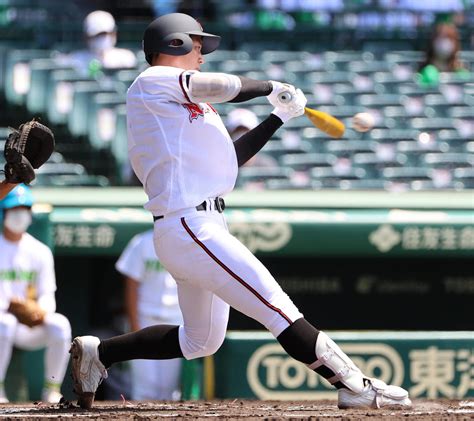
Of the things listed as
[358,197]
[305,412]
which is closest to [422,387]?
[358,197]

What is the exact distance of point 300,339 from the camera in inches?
175

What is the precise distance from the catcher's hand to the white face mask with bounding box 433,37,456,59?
477 cm

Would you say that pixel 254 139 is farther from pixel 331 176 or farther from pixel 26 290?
pixel 331 176

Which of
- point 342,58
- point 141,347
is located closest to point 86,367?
point 141,347

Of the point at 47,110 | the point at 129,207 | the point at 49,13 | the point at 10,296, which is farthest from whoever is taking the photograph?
the point at 49,13

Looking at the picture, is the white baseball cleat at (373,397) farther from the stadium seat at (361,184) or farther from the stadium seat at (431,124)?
the stadium seat at (431,124)

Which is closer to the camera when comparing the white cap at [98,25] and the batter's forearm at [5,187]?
the batter's forearm at [5,187]

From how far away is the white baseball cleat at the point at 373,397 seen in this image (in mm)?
4555

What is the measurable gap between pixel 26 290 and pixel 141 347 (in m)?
2.69

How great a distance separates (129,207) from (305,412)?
3623mm


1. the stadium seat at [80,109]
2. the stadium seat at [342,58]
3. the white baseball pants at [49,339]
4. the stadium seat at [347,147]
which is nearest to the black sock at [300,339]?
the white baseball pants at [49,339]

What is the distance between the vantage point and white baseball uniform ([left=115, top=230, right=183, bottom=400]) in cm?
755

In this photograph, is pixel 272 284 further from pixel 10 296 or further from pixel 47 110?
pixel 47 110

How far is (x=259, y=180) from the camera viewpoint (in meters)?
8.72
